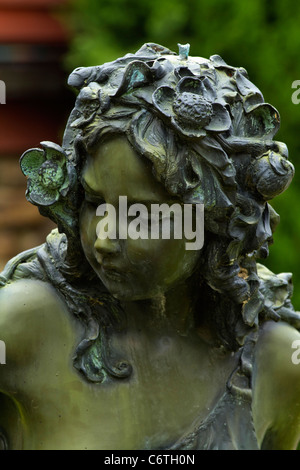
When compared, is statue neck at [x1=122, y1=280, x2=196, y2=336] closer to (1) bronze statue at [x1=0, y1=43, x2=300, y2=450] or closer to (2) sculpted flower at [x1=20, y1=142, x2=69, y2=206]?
(1) bronze statue at [x1=0, y1=43, x2=300, y2=450]

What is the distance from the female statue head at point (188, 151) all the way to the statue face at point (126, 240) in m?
0.01

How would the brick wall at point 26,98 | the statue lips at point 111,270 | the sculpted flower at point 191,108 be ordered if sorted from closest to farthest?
the sculpted flower at point 191,108, the statue lips at point 111,270, the brick wall at point 26,98

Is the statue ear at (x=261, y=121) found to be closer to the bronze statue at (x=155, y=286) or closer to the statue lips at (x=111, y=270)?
the bronze statue at (x=155, y=286)

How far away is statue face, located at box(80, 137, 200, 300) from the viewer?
2.49 meters

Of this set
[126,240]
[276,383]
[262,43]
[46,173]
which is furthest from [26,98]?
[126,240]

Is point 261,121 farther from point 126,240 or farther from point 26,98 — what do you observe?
point 26,98

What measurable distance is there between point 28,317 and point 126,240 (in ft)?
1.22

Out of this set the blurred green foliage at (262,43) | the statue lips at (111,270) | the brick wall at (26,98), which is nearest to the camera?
the statue lips at (111,270)

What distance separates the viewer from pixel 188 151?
8.13ft

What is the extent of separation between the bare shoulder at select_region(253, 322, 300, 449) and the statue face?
381 mm

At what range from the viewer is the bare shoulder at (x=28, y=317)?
8.98 feet

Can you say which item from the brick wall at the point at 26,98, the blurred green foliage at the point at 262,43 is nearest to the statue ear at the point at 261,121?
the blurred green foliage at the point at 262,43

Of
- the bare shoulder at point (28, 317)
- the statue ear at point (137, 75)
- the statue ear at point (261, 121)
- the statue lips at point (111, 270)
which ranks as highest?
the statue ear at point (137, 75)

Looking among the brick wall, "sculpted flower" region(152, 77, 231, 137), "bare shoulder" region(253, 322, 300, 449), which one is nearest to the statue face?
"sculpted flower" region(152, 77, 231, 137)
